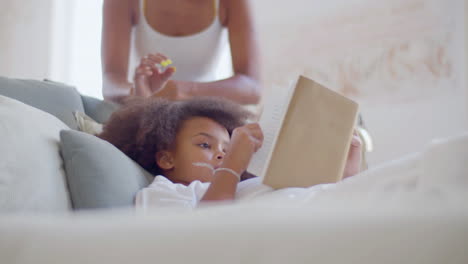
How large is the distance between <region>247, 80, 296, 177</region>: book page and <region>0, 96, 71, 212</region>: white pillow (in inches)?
14.3

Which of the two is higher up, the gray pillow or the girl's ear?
the gray pillow

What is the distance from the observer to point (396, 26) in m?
2.52

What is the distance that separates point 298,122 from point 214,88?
1.92 ft

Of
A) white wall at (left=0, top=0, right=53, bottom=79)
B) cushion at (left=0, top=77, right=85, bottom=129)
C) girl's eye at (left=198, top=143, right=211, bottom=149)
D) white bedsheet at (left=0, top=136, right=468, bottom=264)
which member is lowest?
white wall at (left=0, top=0, right=53, bottom=79)

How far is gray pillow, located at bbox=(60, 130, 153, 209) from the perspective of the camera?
86 centimetres

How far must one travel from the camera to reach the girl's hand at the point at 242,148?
1.00 m

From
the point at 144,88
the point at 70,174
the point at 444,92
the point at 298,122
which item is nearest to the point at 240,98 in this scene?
the point at 144,88

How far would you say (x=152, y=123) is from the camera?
1.20m

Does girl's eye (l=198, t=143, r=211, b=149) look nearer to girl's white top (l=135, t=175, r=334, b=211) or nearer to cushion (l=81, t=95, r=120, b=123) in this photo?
girl's white top (l=135, t=175, r=334, b=211)

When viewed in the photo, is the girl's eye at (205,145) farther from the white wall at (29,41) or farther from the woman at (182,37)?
the white wall at (29,41)

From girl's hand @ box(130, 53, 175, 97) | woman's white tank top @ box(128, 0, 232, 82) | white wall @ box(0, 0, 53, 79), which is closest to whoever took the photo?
girl's hand @ box(130, 53, 175, 97)

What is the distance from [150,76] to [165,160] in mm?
308

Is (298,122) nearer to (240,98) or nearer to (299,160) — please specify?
(299,160)

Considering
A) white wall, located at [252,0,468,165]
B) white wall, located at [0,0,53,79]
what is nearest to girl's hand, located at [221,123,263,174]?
white wall, located at [252,0,468,165]
